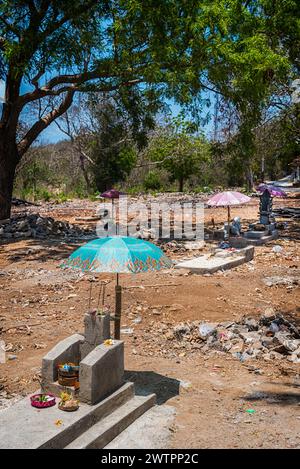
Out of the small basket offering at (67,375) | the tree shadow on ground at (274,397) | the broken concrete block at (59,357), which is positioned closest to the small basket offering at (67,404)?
the small basket offering at (67,375)

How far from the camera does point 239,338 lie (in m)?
7.21

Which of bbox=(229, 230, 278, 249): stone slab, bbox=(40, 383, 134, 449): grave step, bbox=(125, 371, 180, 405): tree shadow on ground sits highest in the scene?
bbox=(229, 230, 278, 249): stone slab

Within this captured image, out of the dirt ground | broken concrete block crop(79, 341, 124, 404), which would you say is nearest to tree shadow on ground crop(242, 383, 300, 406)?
the dirt ground

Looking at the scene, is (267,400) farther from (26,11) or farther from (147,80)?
(26,11)

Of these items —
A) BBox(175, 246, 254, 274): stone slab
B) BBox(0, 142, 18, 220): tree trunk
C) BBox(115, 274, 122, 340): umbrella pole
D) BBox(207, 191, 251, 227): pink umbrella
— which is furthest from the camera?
BBox(0, 142, 18, 220): tree trunk

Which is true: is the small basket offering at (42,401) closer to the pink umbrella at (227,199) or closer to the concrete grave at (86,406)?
the concrete grave at (86,406)

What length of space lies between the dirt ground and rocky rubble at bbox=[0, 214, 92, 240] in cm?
232

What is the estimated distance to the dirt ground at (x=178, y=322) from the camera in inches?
198

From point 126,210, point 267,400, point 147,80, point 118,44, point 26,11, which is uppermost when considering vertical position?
point 26,11

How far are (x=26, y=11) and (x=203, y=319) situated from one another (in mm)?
11434

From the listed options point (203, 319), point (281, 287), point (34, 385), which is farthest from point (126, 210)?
point (34, 385)

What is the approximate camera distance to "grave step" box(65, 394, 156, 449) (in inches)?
170

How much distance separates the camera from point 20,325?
312 inches

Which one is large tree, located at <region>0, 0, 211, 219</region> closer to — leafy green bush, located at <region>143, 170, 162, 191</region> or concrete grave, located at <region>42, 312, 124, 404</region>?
concrete grave, located at <region>42, 312, 124, 404</region>
